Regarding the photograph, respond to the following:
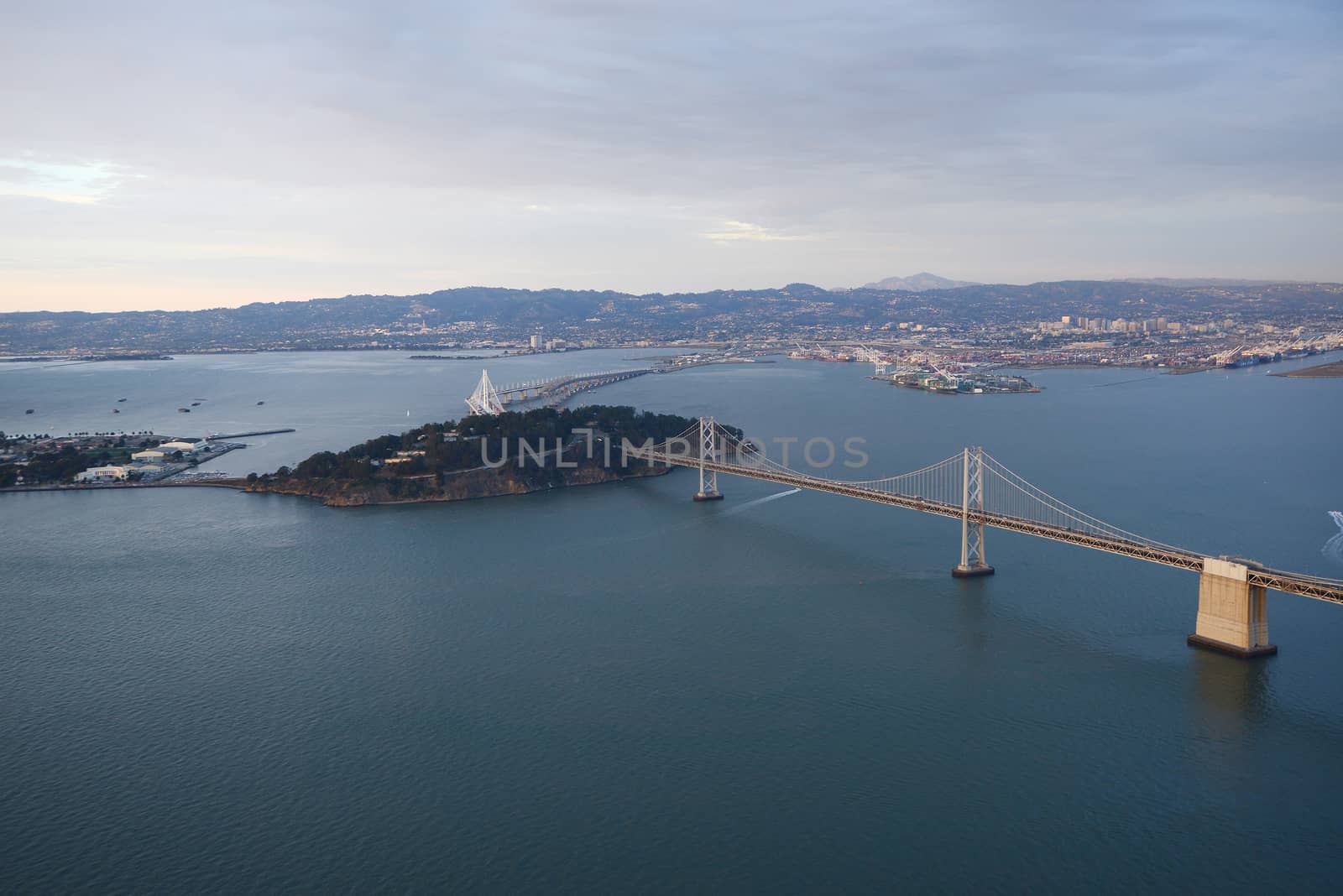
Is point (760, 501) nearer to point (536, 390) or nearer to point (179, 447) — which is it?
point (179, 447)

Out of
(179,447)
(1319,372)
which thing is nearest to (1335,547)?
(179,447)

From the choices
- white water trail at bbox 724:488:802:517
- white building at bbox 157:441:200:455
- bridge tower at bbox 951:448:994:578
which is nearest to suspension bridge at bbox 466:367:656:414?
white building at bbox 157:441:200:455

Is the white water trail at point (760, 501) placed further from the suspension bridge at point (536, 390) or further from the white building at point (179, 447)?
the white building at point (179, 447)

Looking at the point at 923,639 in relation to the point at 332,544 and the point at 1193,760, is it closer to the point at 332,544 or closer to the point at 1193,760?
the point at 1193,760

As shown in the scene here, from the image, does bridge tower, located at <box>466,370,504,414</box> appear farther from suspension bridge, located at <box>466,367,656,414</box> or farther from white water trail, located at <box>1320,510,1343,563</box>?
white water trail, located at <box>1320,510,1343,563</box>

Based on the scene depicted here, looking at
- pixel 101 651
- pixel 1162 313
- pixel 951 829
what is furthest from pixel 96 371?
pixel 1162 313

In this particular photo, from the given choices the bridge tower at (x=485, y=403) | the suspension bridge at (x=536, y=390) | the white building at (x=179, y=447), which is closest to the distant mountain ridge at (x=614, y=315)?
the suspension bridge at (x=536, y=390)
